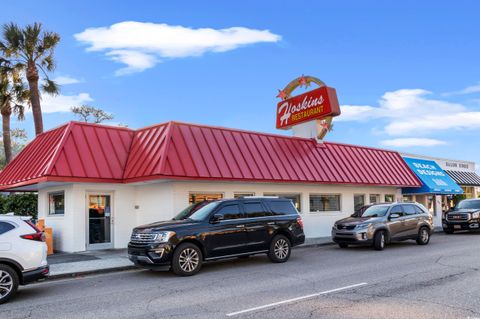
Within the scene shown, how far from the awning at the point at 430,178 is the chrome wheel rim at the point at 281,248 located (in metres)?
14.8

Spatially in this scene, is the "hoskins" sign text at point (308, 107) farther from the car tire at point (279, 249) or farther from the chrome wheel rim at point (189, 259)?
the chrome wheel rim at point (189, 259)

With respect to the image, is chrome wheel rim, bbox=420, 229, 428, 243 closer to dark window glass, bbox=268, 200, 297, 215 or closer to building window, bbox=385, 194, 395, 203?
dark window glass, bbox=268, 200, 297, 215

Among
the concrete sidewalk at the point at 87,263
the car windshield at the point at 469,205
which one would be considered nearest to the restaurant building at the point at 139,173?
the concrete sidewalk at the point at 87,263

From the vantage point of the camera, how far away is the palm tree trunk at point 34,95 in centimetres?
2725

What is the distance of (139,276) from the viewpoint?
11.3 meters

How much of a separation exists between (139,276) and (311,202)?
37.8 ft

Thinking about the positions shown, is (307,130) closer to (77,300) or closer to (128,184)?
(128,184)

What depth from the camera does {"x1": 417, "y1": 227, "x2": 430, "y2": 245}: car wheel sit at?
17547mm

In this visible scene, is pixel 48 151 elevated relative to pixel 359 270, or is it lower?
elevated

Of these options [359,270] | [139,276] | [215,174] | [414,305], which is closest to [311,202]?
[215,174]

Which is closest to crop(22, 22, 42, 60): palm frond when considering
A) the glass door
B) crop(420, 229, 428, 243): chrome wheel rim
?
the glass door

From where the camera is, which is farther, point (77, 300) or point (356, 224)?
point (356, 224)

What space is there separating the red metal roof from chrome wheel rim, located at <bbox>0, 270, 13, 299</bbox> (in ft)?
20.1

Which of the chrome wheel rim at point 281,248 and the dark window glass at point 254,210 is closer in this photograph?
the dark window glass at point 254,210
